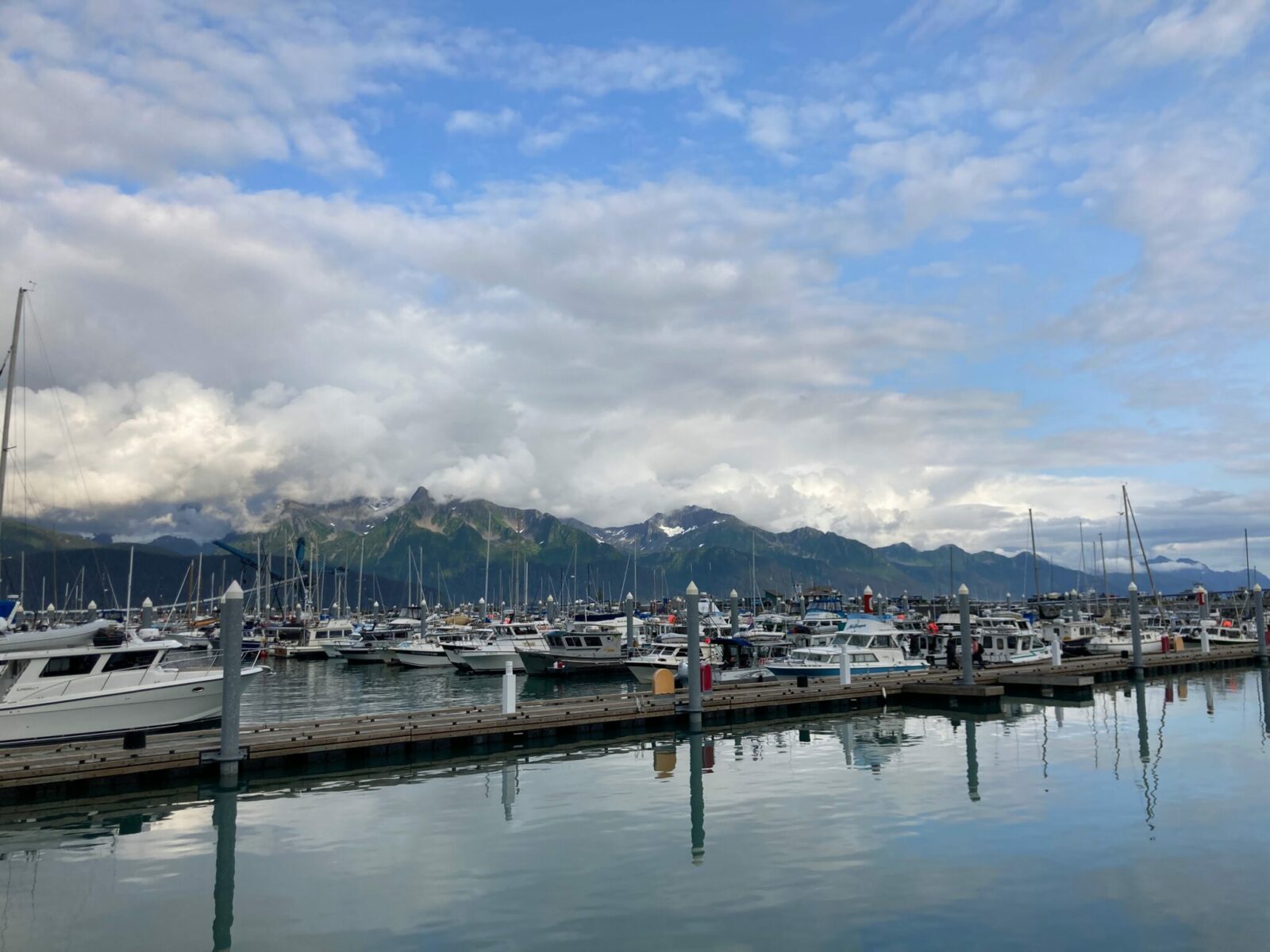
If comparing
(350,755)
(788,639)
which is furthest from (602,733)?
(788,639)

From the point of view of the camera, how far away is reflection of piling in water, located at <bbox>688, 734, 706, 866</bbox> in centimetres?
1897

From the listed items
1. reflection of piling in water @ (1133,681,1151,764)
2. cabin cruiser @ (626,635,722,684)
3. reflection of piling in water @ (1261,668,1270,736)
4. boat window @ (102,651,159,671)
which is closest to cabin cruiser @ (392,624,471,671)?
cabin cruiser @ (626,635,722,684)

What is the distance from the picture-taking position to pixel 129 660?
31.8 m

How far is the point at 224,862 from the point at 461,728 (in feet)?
40.6

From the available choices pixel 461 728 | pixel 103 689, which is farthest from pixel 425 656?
pixel 461 728

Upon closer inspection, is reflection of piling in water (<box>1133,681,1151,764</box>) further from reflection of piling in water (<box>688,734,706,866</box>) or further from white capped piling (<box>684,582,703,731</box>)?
white capped piling (<box>684,582,703,731</box>)

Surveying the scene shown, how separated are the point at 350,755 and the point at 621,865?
46.8 ft

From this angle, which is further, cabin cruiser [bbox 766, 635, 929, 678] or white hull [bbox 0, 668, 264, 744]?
cabin cruiser [bbox 766, 635, 929, 678]

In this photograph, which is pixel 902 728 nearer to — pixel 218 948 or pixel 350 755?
pixel 350 755

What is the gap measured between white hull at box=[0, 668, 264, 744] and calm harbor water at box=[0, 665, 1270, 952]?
7374 millimetres

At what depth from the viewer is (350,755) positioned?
29016 millimetres

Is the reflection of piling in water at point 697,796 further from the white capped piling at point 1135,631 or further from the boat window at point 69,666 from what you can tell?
the white capped piling at point 1135,631

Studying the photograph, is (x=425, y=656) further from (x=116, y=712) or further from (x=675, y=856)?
(x=675, y=856)

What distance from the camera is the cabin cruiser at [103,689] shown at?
2973 cm
